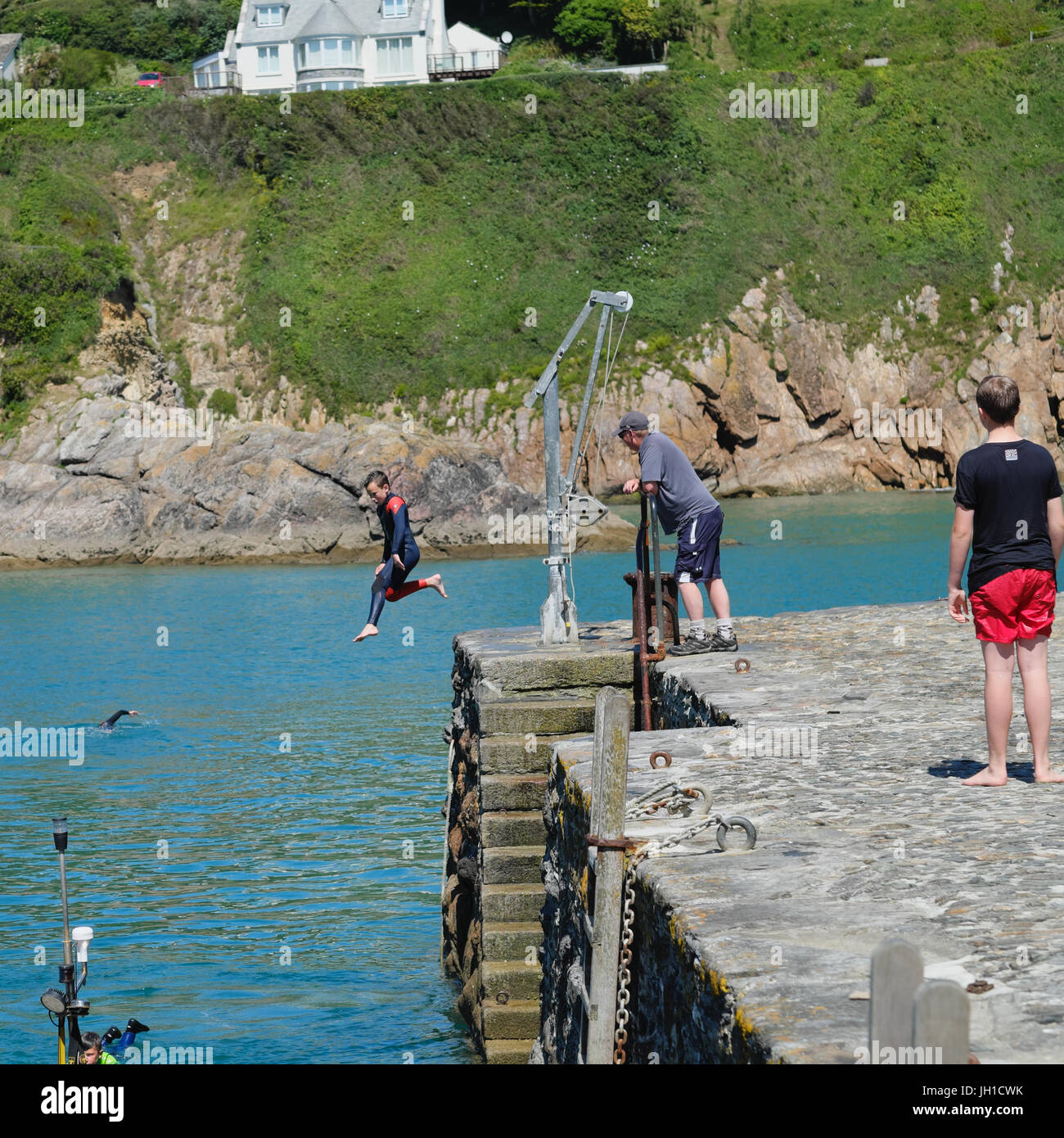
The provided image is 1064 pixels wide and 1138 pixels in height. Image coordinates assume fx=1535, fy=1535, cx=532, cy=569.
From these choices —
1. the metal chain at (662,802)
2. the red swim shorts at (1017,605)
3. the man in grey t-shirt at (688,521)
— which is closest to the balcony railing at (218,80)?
the man in grey t-shirt at (688,521)

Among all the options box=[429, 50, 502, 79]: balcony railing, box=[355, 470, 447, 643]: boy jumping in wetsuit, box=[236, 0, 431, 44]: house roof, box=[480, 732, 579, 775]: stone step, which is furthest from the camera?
box=[236, 0, 431, 44]: house roof

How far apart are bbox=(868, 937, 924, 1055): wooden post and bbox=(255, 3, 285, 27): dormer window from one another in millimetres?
87871

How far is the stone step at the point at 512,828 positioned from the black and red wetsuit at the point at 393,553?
179 inches

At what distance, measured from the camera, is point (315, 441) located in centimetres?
5641

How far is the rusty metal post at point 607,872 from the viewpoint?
6.25 meters

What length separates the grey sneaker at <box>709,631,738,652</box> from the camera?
40.9 ft

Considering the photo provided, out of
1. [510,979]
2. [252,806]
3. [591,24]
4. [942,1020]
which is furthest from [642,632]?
[591,24]

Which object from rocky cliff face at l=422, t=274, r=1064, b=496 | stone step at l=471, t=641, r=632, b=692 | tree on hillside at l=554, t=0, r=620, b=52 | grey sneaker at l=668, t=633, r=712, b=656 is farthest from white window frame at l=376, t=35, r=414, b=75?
stone step at l=471, t=641, r=632, b=692

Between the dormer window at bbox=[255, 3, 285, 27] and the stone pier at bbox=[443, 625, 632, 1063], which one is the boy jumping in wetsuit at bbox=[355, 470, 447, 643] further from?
the dormer window at bbox=[255, 3, 285, 27]

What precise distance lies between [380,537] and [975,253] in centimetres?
4002

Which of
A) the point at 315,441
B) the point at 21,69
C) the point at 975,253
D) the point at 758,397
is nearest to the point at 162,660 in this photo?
the point at 315,441

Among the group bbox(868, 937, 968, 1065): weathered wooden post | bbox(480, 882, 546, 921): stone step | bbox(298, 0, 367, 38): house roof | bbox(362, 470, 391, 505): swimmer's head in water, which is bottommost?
bbox(480, 882, 546, 921): stone step

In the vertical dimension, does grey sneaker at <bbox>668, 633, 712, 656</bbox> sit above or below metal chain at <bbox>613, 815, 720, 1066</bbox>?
above
